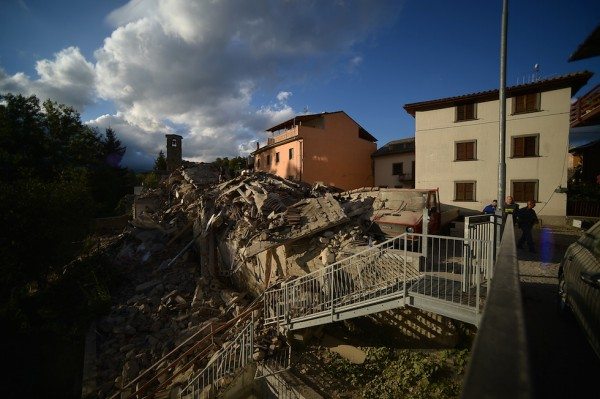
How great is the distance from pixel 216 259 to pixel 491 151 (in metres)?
18.7

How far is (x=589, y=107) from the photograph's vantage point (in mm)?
14461

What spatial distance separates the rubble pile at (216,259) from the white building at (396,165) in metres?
13.0

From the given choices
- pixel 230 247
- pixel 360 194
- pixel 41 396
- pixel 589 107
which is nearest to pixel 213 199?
pixel 230 247

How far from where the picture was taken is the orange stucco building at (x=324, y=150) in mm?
26250

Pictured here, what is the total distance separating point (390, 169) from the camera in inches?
1072

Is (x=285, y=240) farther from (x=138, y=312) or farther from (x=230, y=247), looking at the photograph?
(x=138, y=312)

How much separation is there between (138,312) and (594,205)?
2428cm

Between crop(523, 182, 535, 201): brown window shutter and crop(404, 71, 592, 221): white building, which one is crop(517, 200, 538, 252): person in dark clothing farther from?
crop(523, 182, 535, 201): brown window shutter

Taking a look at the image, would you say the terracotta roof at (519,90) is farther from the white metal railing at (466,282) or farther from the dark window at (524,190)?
the white metal railing at (466,282)

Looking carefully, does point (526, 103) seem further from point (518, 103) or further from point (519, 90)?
point (519, 90)

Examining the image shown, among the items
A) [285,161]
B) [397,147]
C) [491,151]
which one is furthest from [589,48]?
[285,161]

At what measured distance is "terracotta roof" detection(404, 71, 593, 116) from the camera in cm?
1565

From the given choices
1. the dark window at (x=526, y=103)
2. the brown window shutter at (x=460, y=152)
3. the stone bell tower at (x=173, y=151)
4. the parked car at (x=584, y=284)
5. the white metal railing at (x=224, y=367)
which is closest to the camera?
the parked car at (x=584, y=284)

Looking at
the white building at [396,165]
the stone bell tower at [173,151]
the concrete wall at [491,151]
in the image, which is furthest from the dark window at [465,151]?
the stone bell tower at [173,151]
